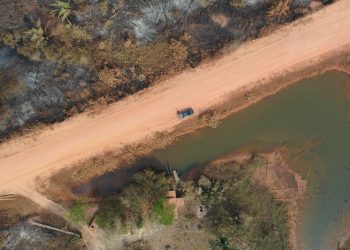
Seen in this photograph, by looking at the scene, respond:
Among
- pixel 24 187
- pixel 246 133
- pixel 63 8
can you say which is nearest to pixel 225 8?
pixel 246 133

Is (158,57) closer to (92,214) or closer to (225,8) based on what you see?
(225,8)

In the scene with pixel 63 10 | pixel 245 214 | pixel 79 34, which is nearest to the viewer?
pixel 63 10

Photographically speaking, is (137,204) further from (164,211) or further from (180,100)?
(180,100)

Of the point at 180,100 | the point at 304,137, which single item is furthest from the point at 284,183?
the point at 180,100

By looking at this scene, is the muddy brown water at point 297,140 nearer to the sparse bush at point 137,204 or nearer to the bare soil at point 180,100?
the bare soil at point 180,100

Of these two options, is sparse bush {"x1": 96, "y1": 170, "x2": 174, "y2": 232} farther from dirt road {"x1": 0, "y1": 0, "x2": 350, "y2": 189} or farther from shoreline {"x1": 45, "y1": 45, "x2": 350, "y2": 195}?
dirt road {"x1": 0, "y1": 0, "x2": 350, "y2": 189}

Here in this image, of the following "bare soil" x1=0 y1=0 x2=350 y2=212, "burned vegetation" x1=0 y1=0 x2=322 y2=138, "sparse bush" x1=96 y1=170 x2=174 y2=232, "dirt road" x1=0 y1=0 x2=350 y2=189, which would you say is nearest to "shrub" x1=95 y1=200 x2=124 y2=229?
"sparse bush" x1=96 y1=170 x2=174 y2=232
